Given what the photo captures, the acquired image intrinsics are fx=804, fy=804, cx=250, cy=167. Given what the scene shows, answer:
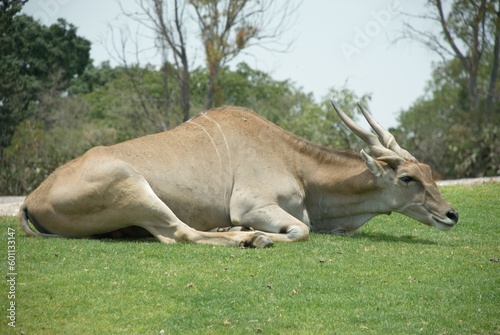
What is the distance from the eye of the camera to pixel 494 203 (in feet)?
36.6

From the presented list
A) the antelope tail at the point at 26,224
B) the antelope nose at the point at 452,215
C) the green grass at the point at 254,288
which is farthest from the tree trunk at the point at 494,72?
the antelope tail at the point at 26,224

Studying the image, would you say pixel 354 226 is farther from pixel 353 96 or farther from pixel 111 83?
pixel 111 83

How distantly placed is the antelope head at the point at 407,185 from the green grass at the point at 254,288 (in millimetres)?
494

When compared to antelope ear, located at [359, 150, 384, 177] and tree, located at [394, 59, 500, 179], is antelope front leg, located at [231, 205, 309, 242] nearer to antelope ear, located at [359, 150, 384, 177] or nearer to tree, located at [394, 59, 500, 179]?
antelope ear, located at [359, 150, 384, 177]

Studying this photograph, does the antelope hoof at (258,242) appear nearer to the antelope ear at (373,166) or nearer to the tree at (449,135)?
the antelope ear at (373,166)

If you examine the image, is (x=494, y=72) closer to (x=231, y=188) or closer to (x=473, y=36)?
(x=473, y=36)

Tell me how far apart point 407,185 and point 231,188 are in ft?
6.23

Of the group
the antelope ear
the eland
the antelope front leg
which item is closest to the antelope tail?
the eland

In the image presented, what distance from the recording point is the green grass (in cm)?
542

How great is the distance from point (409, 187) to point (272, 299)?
3.31m

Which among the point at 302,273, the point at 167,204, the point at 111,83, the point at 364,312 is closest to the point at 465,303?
the point at 364,312
